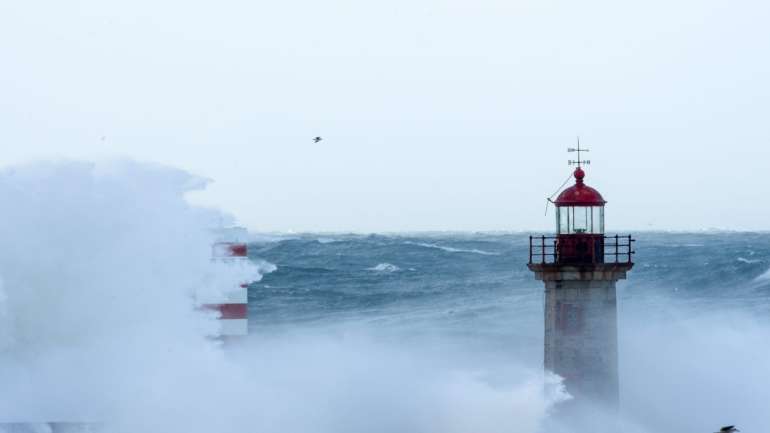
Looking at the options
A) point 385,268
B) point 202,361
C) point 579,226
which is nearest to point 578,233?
point 579,226

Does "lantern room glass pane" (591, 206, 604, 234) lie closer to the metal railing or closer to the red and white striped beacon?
the metal railing

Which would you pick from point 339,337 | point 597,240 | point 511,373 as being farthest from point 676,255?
point 597,240

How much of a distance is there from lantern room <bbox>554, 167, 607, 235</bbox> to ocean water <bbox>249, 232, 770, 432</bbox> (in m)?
2.58

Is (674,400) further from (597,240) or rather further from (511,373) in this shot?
(597,240)

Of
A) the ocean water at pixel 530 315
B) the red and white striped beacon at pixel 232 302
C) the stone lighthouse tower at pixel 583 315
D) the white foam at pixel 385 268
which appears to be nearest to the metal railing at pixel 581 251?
the stone lighthouse tower at pixel 583 315

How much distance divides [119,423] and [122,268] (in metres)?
1.68

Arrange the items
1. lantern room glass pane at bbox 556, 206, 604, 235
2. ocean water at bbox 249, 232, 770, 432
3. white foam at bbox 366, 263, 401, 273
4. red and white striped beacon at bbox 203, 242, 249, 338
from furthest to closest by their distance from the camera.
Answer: white foam at bbox 366, 263, 401, 273 < ocean water at bbox 249, 232, 770, 432 < lantern room glass pane at bbox 556, 206, 604, 235 < red and white striped beacon at bbox 203, 242, 249, 338

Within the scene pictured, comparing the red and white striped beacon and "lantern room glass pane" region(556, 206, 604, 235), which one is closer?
the red and white striped beacon

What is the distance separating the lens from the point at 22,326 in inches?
579

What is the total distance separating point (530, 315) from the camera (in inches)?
1345

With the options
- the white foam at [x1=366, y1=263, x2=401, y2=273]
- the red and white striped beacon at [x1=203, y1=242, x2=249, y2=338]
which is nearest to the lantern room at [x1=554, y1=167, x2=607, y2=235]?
the red and white striped beacon at [x1=203, y1=242, x2=249, y2=338]

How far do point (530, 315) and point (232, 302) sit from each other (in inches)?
833

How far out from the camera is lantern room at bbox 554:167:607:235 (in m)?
16.2

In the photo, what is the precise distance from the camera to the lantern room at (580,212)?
16188mm
